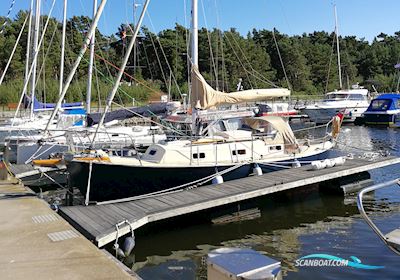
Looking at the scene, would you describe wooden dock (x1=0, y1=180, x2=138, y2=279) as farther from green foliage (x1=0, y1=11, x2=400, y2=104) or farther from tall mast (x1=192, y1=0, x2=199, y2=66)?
green foliage (x1=0, y1=11, x2=400, y2=104)

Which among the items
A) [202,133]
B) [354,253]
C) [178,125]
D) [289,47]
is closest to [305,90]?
[289,47]

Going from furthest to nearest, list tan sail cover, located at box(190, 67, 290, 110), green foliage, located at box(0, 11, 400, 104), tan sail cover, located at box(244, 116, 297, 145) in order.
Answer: green foliage, located at box(0, 11, 400, 104)
tan sail cover, located at box(244, 116, 297, 145)
tan sail cover, located at box(190, 67, 290, 110)

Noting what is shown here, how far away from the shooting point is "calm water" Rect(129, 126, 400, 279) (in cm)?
890

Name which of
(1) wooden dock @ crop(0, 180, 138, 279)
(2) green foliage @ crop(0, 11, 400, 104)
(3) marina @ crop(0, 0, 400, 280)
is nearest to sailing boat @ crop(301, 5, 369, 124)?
(2) green foliage @ crop(0, 11, 400, 104)

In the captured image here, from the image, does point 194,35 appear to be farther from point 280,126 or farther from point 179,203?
point 179,203

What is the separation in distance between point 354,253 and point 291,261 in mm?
1510

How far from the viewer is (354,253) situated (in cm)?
967

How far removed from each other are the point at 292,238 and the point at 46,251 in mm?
6073

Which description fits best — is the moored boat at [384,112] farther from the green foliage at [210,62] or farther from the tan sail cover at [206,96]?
the tan sail cover at [206,96]

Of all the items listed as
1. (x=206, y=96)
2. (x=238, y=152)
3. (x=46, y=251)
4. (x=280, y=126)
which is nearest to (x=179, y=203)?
(x=238, y=152)

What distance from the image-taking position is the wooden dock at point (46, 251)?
21.3 ft

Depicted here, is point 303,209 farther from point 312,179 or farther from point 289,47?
point 289,47

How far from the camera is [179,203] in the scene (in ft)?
36.0

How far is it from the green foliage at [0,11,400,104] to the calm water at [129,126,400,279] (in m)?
41.5
